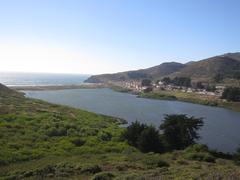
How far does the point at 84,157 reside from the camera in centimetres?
2939

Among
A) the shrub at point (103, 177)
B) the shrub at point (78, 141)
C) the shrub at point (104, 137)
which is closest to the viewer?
the shrub at point (103, 177)

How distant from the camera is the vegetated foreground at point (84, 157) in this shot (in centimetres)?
2133

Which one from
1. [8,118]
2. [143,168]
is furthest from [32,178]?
[8,118]

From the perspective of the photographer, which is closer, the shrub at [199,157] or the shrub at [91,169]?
the shrub at [91,169]

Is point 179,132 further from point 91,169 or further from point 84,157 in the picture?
point 91,169

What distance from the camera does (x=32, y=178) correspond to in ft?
67.9

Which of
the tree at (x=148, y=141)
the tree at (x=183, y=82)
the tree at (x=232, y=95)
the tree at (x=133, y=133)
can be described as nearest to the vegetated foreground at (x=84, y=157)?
the tree at (x=133, y=133)

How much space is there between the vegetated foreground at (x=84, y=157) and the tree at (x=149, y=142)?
3.34ft

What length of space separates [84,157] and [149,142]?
1210 cm

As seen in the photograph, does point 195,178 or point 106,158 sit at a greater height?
point 195,178

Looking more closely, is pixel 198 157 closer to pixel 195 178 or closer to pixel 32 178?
pixel 195 178

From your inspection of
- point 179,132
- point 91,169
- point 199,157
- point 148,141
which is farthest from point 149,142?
point 91,169

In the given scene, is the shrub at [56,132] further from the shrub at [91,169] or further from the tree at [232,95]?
the tree at [232,95]

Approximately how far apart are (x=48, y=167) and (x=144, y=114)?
60.5 m
